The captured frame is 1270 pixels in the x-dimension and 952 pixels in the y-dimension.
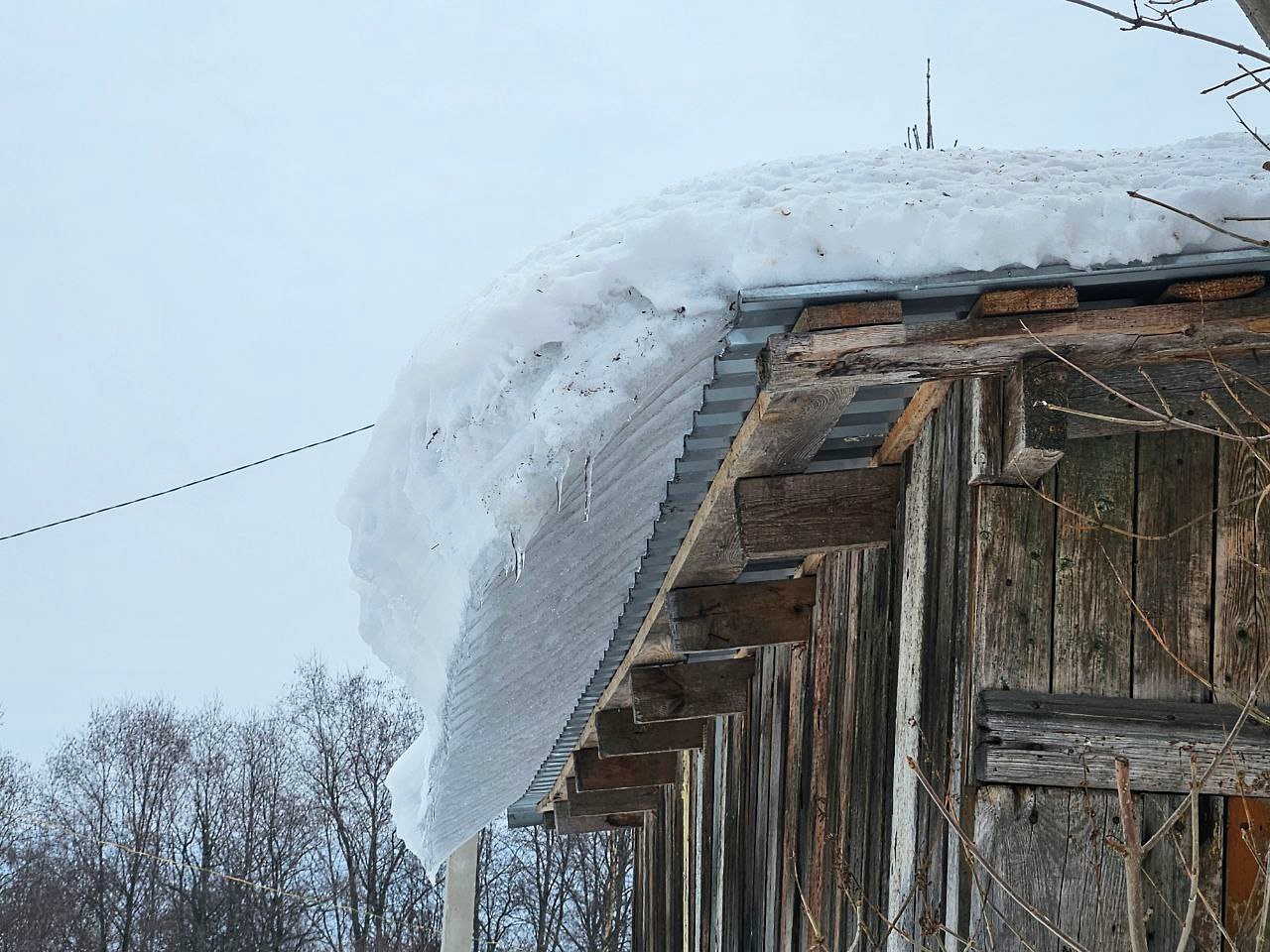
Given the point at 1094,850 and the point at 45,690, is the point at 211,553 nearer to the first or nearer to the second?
the point at 45,690

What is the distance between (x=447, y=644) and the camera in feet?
9.98

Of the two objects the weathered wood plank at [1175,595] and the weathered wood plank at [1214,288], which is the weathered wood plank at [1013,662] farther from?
the weathered wood plank at [1214,288]

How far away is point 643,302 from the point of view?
236cm

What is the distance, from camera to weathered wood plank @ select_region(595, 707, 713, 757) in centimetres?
583

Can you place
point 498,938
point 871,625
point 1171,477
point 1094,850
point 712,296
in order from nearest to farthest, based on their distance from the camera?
point 712,296
point 1094,850
point 1171,477
point 871,625
point 498,938

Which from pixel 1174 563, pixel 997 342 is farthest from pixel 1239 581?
pixel 997 342

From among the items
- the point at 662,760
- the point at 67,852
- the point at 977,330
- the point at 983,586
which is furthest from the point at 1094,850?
the point at 67,852

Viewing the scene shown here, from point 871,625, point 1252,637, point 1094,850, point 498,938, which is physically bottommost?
point 1094,850

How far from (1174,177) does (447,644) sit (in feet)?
5.73

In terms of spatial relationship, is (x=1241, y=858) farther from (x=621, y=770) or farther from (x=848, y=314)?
(x=621, y=770)

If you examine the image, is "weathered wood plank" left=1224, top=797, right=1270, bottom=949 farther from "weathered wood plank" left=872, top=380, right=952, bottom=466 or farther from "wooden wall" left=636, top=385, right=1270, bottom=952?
"weathered wood plank" left=872, top=380, right=952, bottom=466

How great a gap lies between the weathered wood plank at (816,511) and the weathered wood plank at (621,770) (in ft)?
11.8

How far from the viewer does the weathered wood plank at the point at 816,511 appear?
3145 millimetres

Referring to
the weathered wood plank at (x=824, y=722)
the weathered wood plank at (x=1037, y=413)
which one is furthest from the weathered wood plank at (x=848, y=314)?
the weathered wood plank at (x=824, y=722)
